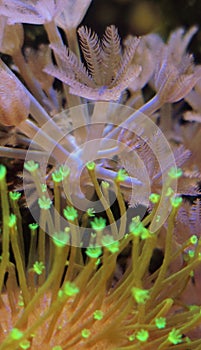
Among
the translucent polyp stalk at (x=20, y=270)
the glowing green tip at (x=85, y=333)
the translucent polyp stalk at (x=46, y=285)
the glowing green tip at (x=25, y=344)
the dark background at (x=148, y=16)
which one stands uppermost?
the dark background at (x=148, y=16)

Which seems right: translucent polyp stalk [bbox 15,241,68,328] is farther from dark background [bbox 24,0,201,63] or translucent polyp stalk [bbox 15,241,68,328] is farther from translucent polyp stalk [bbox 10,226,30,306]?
dark background [bbox 24,0,201,63]

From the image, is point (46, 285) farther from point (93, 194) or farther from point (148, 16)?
point (148, 16)

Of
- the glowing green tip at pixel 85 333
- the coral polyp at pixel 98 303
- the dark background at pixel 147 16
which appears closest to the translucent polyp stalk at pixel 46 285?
the coral polyp at pixel 98 303

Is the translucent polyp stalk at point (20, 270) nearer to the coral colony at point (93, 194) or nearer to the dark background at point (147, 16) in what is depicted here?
the coral colony at point (93, 194)

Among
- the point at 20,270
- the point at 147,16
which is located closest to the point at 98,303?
the point at 20,270

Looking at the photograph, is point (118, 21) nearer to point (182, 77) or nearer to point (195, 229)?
point (182, 77)

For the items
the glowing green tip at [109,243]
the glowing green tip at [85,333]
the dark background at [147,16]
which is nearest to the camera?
the glowing green tip at [109,243]

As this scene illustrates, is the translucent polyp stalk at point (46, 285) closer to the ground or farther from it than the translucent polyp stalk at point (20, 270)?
closer to the ground

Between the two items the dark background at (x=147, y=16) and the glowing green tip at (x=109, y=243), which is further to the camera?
the dark background at (x=147, y=16)

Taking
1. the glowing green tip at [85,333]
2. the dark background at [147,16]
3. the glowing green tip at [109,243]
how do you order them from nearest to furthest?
the glowing green tip at [109,243]
the glowing green tip at [85,333]
the dark background at [147,16]

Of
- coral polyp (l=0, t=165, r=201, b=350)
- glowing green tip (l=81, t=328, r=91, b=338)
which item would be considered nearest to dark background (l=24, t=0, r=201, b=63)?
coral polyp (l=0, t=165, r=201, b=350)
